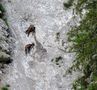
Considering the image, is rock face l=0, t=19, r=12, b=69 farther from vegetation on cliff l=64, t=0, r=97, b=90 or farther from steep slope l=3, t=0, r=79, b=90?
vegetation on cliff l=64, t=0, r=97, b=90

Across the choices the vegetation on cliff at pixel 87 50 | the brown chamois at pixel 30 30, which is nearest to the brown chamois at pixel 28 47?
the brown chamois at pixel 30 30

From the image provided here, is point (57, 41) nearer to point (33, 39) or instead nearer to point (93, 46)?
point (33, 39)

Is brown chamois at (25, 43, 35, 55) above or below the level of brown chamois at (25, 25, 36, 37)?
below

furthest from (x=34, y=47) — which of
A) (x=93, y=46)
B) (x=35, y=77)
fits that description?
(x=93, y=46)

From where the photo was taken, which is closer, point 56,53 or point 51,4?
point 56,53

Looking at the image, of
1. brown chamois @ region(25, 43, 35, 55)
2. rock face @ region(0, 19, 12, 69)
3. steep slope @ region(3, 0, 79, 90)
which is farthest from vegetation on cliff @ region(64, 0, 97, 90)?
rock face @ region(0, 19, 12, 69)

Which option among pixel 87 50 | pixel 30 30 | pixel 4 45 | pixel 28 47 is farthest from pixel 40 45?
pixel 87 50
